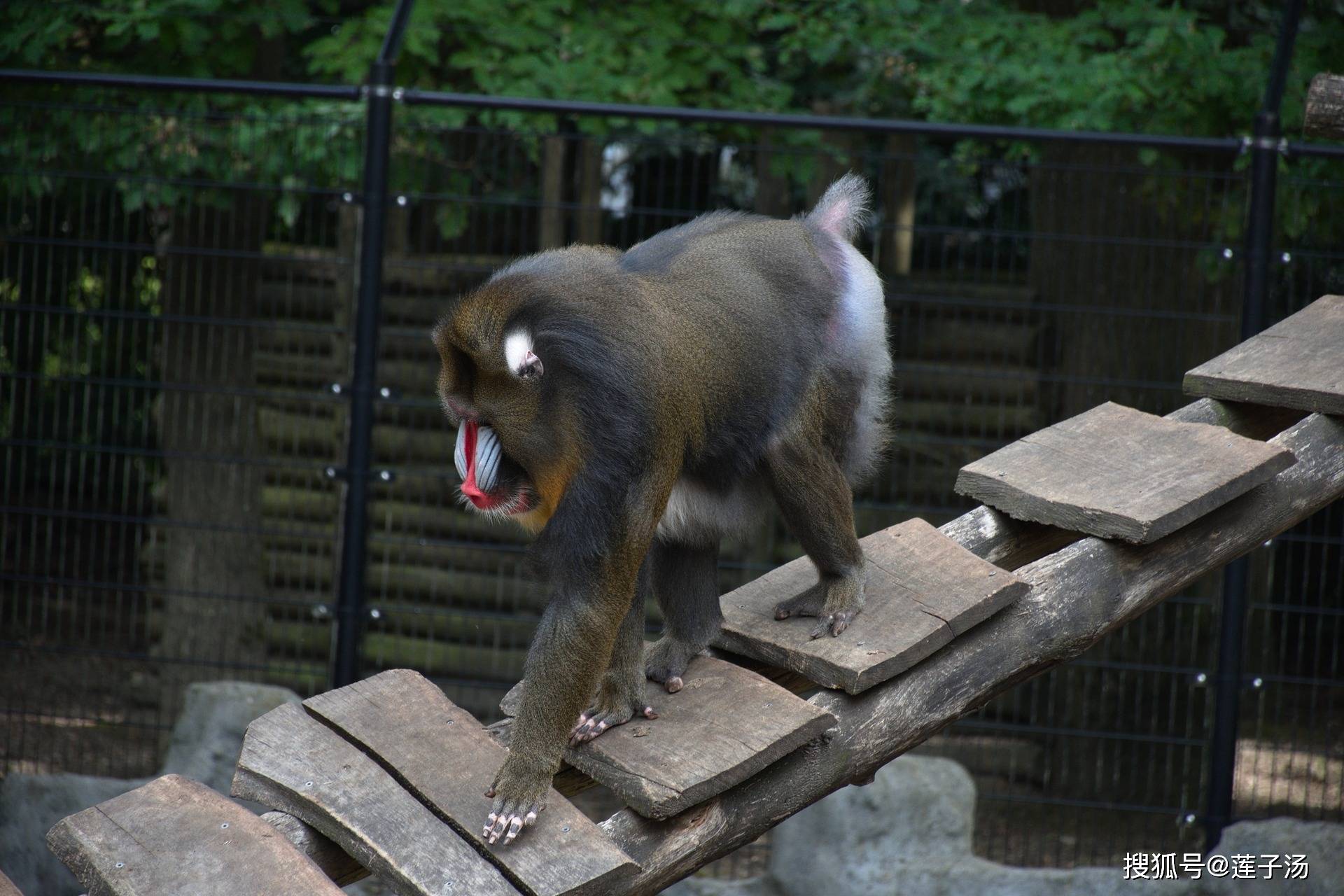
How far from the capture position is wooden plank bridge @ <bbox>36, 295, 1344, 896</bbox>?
265 centimetres

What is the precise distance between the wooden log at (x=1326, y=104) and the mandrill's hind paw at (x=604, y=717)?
2.50 metres

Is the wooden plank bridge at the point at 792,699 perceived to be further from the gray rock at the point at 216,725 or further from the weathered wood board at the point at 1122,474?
the gray rock at the point at 216,725

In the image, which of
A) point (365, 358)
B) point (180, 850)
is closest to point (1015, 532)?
point (180, 850)

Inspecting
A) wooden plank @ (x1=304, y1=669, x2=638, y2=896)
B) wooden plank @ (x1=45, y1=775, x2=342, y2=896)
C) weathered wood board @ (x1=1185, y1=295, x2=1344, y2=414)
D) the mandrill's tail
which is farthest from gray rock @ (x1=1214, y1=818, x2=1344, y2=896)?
wooden plank @ (x1=45, y1=775, x2=342, y2=896)

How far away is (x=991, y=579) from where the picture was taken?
322cm

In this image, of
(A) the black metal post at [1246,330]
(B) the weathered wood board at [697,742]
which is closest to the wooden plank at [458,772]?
(B) the weathered wood board at [697,742]

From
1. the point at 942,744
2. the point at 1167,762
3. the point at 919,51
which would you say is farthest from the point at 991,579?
the point at 919,51

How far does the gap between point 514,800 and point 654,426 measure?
0.80m

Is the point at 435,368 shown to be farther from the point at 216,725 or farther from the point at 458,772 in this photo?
the point at 458,772

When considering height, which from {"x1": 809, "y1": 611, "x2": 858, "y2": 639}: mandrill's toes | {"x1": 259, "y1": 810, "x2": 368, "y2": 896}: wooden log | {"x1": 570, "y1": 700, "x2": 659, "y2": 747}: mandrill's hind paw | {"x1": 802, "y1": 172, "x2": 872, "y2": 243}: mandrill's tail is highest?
{"x1": 802, "y1": 172, "x2": 872, "y2": 243}: mandrill's tail

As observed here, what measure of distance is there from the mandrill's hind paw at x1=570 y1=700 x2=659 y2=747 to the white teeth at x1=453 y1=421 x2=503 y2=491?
2.01 feet

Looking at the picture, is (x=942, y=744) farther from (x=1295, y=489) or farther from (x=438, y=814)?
(x=438, y=814)

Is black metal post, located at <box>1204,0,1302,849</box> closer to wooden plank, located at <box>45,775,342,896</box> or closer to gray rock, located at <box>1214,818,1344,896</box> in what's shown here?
gray rock, located at <box>1214,818,1344,896</box>

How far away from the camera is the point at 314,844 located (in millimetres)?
2789
